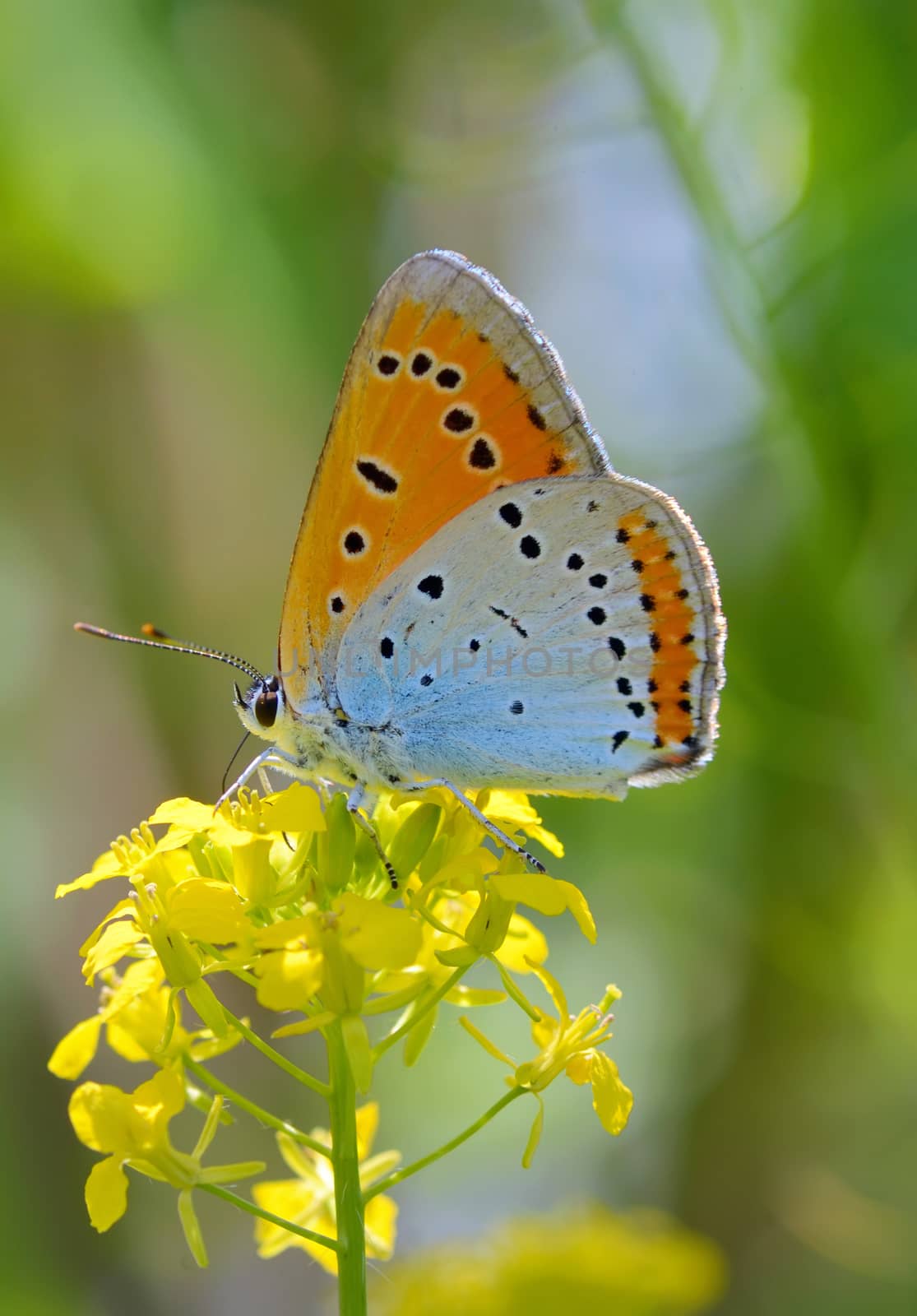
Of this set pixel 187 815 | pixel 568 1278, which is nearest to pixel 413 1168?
pixel 187 815

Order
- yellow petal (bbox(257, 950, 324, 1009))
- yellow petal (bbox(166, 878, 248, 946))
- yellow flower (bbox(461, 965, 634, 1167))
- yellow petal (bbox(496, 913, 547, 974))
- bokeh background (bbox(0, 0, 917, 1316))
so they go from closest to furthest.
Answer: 1. yellow petal (bbox(257, 950, 324, 1009))
2. yellow petal (bbox(166, 878, 248, 946))
3. yellow flower (bbox(461, 965, 634, 1167))
4. yellow petal (bbox(496, 913, 547, 974))
5. bokeh background (bbox(0, 0, 917, 1316))

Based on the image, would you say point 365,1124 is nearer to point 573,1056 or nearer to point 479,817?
point 573,1056

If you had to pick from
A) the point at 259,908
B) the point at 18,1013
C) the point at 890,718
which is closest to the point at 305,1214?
the point at 259,908

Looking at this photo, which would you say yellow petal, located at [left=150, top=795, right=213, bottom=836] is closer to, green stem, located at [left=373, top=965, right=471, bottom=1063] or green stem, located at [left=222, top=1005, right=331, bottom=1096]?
green stem, located at [left=222, top=1005, right=331, bottom=1096]

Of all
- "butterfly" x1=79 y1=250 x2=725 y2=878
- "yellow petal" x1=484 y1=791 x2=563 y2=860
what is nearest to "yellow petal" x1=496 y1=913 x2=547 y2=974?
"yellow petal" x1=484 y1=791 x2=563 y2=860

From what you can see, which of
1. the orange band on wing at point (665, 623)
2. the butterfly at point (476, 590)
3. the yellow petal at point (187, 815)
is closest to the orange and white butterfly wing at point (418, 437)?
the butterfly at point (476, 590)

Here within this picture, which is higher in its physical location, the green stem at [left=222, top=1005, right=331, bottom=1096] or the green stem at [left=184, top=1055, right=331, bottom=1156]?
the green stem at [left=222, top=1005, right=331, bottom=1096]
